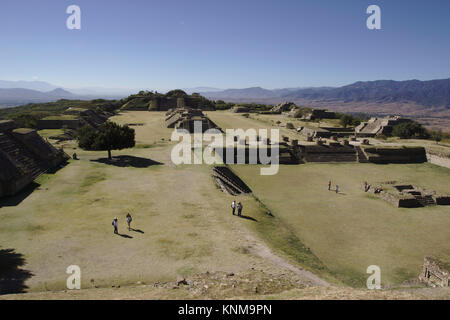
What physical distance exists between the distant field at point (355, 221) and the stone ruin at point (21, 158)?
18.4 m

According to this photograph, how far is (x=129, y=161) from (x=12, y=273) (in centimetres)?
2074

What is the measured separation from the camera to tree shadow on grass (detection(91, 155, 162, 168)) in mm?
30252

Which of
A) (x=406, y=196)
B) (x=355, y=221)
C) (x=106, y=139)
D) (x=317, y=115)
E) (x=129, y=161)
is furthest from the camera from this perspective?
(x=317, y=115)

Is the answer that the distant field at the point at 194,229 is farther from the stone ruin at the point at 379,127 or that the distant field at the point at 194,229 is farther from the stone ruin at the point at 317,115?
the stone ruin at the point at 317,115

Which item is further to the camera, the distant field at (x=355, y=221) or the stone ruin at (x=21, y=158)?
the stone ruin at (x=21, y=158)

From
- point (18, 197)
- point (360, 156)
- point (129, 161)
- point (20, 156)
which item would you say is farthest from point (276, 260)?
point (360, 156)

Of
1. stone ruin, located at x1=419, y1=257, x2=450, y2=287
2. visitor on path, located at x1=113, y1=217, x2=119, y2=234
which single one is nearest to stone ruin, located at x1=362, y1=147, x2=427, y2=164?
stone ruin, located at x1=419, y1=257, x2=450, y2=287

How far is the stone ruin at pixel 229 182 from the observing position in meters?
25.4

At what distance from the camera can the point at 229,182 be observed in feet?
90.4

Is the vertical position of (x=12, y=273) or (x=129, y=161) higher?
(x=129, y=161)

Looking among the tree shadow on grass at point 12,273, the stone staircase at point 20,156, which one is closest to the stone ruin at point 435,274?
the tree shadow on grass at point 12,273

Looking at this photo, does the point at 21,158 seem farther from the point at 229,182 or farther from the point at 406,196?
the point at 406,196

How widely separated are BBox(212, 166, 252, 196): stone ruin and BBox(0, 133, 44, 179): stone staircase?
49.4 feet
